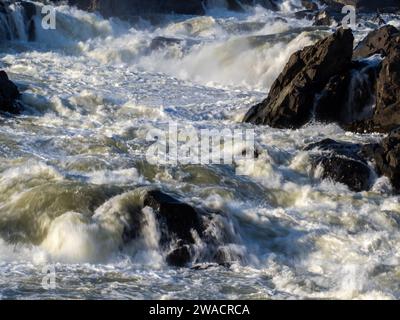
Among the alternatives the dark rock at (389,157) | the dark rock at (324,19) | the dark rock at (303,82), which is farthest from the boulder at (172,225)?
the dark rock at (324,19)

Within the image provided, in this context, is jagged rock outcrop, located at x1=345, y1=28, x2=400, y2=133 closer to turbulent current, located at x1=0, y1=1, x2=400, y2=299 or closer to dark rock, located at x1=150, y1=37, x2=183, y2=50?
turbulent current, located at x1=0, y1=1, x2=400, y2=299

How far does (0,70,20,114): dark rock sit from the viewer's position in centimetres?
1770

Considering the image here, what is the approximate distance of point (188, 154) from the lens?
14.7 m

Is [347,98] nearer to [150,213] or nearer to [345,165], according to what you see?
[345,165]

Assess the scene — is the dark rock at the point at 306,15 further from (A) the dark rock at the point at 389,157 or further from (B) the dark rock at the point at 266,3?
(A) the dark rock at the point at 389,157

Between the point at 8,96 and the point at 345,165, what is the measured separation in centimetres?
893

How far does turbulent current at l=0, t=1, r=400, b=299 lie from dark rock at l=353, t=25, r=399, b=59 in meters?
3.28

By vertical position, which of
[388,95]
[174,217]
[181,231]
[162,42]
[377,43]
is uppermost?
[377,43]

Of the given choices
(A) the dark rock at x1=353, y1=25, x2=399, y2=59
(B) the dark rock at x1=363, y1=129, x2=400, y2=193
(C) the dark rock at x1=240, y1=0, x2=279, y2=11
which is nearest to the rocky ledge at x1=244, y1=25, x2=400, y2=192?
(A) the dark rock at x1=353, y1=25, x2=399, y2=59

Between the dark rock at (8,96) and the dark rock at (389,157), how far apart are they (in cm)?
881

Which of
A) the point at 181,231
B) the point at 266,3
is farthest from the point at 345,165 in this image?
the point at 266,3

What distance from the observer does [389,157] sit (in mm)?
13375
